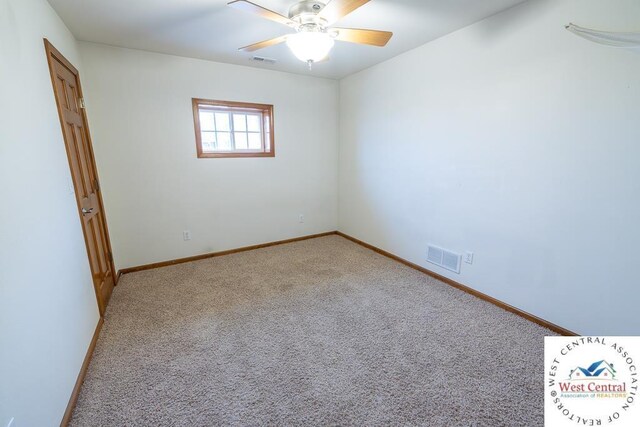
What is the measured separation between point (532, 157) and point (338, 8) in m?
1.74

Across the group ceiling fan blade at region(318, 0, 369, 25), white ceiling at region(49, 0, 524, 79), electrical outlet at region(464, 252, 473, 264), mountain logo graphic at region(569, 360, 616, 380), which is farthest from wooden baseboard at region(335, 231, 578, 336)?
ceiling fan blade at region(318, 0, 369, 25)

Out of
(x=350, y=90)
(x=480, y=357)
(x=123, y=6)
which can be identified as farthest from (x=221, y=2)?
(x=480, y=357)

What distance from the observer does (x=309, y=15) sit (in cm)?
174

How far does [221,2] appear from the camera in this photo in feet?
6.20

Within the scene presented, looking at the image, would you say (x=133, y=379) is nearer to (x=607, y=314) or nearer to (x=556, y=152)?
(x=607, y=314)

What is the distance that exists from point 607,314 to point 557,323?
1.04 feet

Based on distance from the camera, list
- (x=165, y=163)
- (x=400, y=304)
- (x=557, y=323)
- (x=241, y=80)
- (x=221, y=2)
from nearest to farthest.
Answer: (x=221, y=2) → (x=557, y=323) → (x=400, y=304) → (x=165, y=163) → (x=241, y=80)

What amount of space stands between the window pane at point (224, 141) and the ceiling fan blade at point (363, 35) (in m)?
2.12

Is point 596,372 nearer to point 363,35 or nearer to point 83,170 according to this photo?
point 363,35

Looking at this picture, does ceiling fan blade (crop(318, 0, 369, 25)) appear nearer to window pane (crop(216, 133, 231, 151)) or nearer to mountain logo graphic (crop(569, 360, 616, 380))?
window pane (crop(216, 133, 231, 151))

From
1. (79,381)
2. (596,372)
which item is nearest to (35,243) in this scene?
(79,381)

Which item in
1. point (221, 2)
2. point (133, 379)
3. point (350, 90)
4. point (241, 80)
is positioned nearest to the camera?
point (133, 379)

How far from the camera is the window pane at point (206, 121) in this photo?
130 inches

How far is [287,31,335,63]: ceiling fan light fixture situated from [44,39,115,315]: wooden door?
1601 mm
